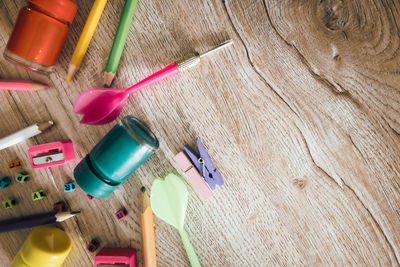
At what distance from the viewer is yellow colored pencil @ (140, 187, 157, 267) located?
0.54m

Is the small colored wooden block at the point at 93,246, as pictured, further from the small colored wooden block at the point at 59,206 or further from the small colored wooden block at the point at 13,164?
the small colored wooden block at the point at 13,164

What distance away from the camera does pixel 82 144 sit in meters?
0.56

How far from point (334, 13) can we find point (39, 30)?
1.62 feet

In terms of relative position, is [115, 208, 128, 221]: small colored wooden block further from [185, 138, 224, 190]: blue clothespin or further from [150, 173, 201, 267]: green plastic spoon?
[185, 138, 224, 190]: blue clothespin

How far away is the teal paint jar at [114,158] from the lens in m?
0.49

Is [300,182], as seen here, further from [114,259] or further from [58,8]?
[58,8]

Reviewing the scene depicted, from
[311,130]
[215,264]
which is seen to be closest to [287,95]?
[311,130]

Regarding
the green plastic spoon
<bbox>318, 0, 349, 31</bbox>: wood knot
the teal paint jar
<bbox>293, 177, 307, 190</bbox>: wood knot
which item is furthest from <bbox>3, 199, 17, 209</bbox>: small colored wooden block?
<bbox>318, 0, 349, 31</bbox>: wood knot

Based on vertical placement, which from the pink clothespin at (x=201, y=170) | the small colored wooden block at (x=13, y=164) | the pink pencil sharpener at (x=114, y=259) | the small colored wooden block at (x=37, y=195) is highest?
the small colored wooden block at (x=13, y=164)

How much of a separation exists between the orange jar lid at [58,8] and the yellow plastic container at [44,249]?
1.25 ft

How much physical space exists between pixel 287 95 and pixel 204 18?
202 millimetres

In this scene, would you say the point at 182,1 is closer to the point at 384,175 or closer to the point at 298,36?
the point at 298,36

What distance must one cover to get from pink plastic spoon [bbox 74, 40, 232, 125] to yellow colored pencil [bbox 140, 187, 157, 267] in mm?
153

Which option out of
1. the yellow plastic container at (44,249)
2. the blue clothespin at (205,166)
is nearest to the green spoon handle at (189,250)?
the blue clothespin at (205,166)
